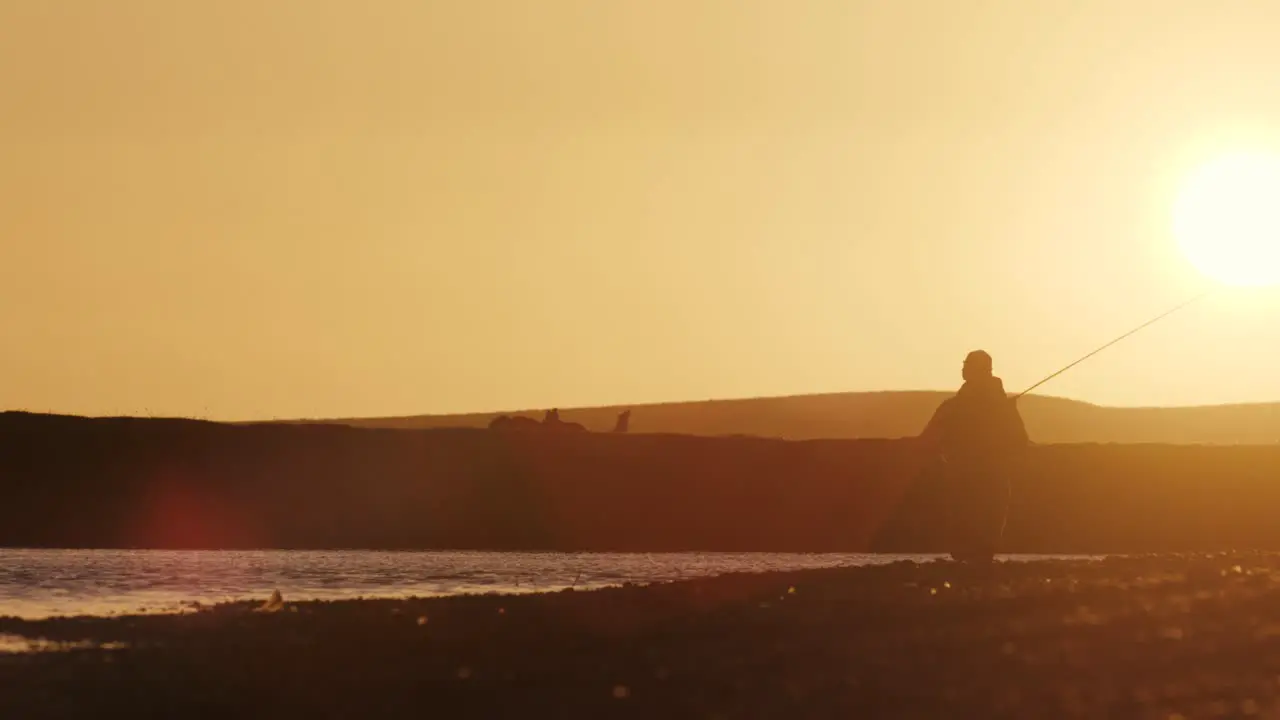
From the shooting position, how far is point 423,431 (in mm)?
66812

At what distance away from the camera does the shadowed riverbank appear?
61.9 m

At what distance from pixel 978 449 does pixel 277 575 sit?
51.8ft

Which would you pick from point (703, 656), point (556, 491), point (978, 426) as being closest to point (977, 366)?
point (978, 426)

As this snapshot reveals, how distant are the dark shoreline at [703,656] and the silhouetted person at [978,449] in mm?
3653

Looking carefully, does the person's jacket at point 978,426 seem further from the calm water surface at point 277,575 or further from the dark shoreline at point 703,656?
the calm water surface at point 277,575

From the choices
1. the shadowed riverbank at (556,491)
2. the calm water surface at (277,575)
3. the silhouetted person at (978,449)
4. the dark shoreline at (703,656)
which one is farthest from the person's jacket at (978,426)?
the shadowed riverbank at (556,491)

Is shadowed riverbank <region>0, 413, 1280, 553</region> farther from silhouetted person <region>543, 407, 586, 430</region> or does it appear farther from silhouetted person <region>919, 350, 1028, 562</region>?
silhouetted person <region>919, 350, 1028, 562</region>

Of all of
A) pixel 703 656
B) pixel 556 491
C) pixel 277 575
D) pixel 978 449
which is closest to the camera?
pixel 703 656

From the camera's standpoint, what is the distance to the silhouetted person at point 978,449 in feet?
102

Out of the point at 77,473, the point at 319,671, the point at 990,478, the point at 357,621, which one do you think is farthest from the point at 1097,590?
the point at 77,473

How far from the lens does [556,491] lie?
6681cm

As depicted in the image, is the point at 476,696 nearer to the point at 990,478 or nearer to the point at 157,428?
the point at 990,478

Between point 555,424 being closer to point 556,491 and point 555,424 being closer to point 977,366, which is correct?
point 556,491

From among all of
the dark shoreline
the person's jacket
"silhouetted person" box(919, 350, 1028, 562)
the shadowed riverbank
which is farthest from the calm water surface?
the person's jacket
